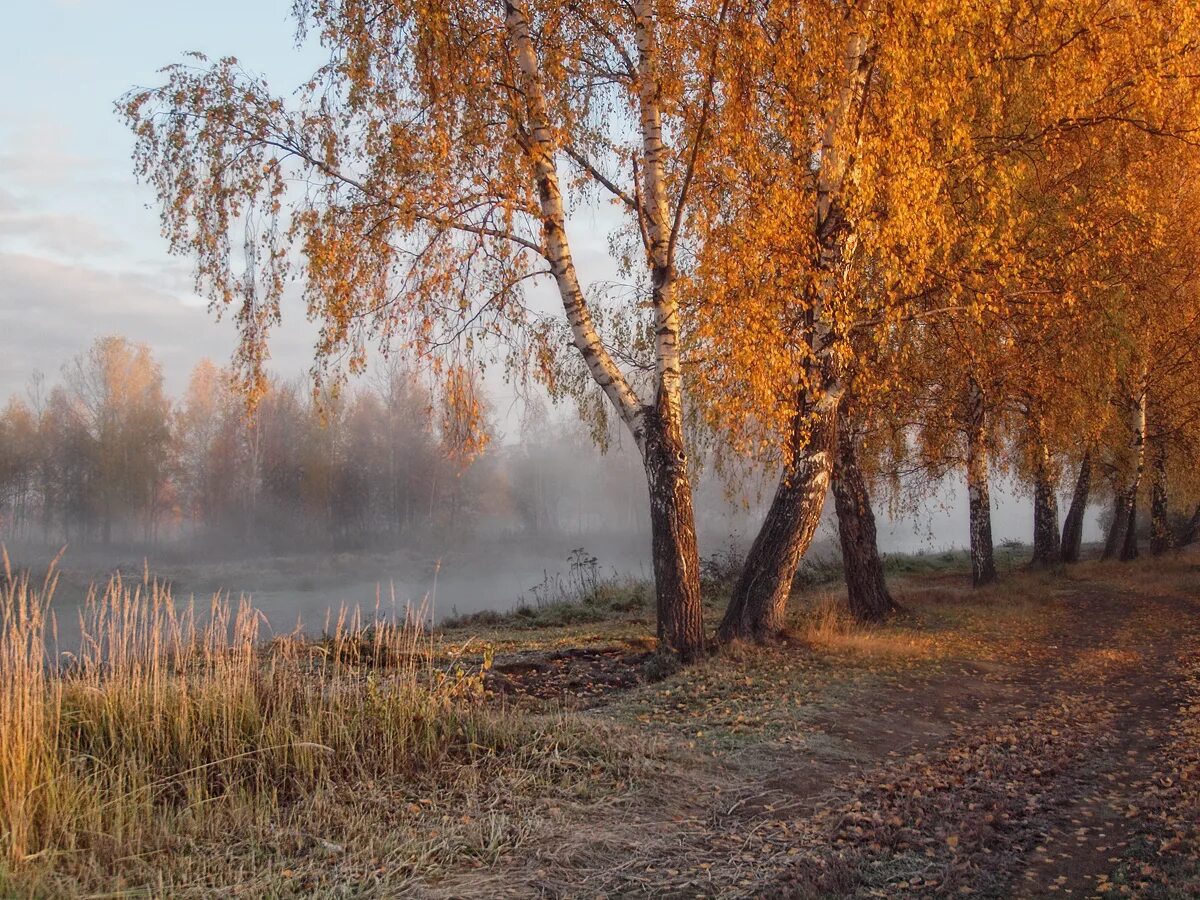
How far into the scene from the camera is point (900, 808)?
4.91m

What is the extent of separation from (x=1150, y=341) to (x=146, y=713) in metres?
17.6

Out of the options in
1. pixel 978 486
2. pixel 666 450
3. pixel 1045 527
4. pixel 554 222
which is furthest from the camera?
pixel 1045 527

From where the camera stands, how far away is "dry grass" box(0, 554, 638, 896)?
3.84 m

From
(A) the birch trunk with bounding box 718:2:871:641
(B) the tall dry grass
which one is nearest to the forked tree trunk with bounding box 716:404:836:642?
(A) the birch trunk with bounding box 718:2:871:641

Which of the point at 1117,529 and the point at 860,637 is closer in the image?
the point at 860,637

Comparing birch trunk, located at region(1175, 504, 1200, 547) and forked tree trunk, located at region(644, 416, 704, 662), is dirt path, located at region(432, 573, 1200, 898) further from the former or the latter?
Answer: birch trunk, located at region(1175, 504, 1200, 547)

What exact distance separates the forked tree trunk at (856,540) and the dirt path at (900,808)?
14.0ft

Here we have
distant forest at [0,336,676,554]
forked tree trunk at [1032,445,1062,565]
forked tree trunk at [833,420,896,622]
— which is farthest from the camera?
distant forest at [0,336,676,554]

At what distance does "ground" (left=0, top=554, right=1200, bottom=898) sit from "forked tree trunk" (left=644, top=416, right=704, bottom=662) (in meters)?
0.45

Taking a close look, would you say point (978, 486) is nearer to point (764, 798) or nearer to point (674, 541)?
point (674, 541)

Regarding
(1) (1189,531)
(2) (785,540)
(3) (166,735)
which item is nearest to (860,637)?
(2) (785,540)

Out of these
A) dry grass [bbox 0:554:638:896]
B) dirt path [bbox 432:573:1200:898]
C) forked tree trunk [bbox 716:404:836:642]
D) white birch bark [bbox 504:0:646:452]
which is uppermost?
white birch bark [bbox 504:0:646:452]

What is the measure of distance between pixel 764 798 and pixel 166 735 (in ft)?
12.0

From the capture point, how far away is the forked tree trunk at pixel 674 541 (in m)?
8.88
